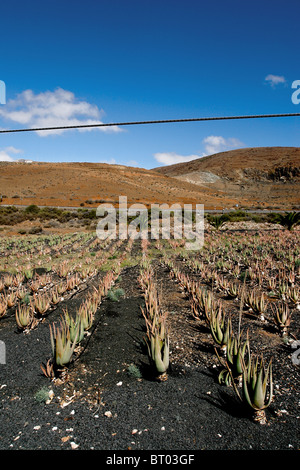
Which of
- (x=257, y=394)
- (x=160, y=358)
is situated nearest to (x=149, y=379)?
(x=160, y=358)

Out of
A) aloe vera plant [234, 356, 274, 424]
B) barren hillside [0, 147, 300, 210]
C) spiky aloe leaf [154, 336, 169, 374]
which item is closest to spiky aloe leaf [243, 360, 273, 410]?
aloe vera plant [234, 356, 274, 424]

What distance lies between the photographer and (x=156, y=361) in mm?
3633

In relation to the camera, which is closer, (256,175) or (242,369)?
(242,369)

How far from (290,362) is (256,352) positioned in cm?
49

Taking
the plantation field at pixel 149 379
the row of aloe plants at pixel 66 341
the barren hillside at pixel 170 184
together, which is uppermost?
the barren hillside at pixel 170 184

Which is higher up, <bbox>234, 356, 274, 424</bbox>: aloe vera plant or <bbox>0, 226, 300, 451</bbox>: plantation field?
<bbox>234, 356, 274, 424</bbox>: aloe vera plant

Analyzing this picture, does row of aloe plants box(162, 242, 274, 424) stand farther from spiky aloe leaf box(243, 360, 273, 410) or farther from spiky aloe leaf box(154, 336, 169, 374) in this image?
spiky aloe leaf box(154, 336, 169, 374)

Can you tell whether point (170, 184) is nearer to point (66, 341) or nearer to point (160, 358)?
point (66, 341)

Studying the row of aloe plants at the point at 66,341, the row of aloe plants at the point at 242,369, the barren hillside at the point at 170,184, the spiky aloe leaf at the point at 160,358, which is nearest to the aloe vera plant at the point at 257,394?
the row of aloe plants at the point at 242,369

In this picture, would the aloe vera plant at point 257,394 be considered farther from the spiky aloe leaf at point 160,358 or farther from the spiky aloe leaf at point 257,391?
the spiky aloe leaf at point 160,358

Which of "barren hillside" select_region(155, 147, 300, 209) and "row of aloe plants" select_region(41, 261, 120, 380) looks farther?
"barren hillside" select_region(155, 147, 300, 209)

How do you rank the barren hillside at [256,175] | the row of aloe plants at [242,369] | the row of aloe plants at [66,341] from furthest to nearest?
the barren hillside at [256,175]
the row of aloe plants at [66,341]
the row of aloe plants at [242,369]

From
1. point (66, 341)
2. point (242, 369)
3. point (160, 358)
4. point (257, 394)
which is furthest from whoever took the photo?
point (66, 341)

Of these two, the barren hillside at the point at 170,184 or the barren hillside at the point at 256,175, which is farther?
the barren hillside at the point at 256,175
